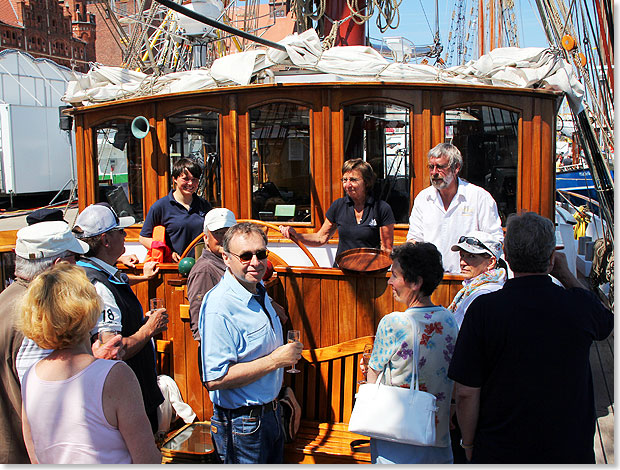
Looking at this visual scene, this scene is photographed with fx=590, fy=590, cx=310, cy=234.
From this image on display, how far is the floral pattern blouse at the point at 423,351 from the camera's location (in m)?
2.43

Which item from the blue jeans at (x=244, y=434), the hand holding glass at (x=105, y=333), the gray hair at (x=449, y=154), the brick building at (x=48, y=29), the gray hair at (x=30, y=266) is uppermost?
A: the brick building at (x=48, y=29)

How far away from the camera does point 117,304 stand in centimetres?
272

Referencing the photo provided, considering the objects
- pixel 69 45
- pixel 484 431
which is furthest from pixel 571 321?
pixel 69 45

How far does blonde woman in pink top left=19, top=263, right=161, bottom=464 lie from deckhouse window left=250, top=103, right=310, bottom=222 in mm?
3691

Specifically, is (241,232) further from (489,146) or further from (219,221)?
(489,146)

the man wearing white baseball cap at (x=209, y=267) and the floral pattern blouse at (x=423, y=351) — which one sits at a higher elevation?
the man wearing white baseball cap at (x=209, y=267)

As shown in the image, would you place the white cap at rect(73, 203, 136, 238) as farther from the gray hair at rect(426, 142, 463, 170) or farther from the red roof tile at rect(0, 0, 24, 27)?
the red roof tile at rect(0, 0, 24, 27)

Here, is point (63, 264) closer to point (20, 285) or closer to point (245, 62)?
point (20, 285)

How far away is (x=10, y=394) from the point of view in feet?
7.88

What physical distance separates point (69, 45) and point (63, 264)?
2258 inches

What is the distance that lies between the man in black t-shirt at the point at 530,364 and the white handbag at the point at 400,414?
173 mm

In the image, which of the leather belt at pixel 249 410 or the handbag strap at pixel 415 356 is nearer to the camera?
the handbag strap at pixel 415 356

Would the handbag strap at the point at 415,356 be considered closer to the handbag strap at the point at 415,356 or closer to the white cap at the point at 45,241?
the handbag strap at the point at 415,356

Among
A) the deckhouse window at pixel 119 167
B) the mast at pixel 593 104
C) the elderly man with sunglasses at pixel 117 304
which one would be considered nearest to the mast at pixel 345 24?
the mast at pixel 593 104
